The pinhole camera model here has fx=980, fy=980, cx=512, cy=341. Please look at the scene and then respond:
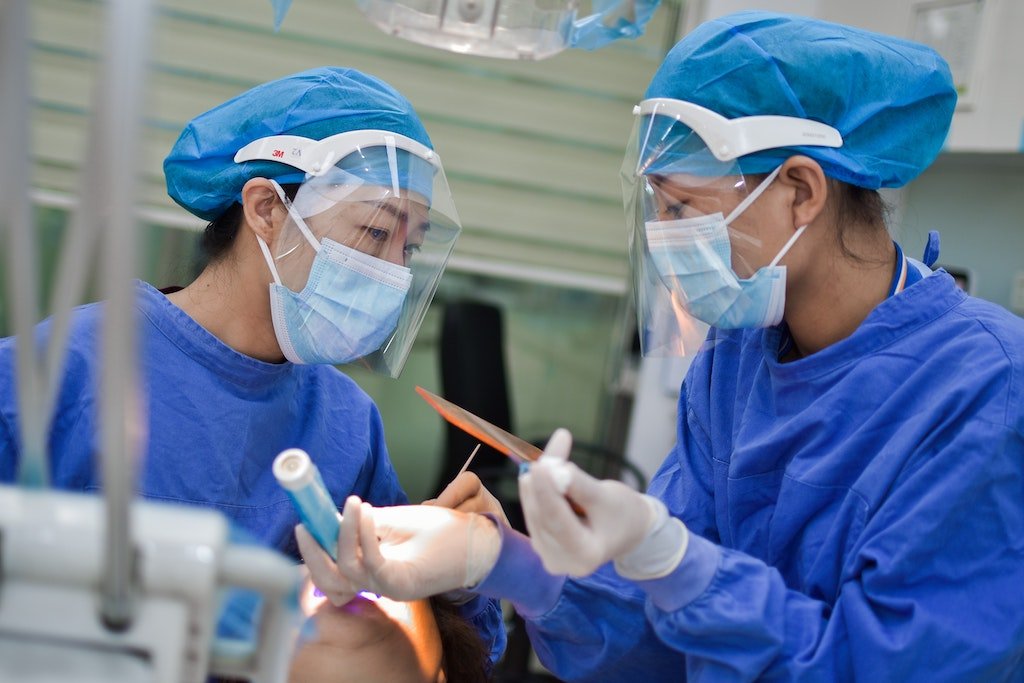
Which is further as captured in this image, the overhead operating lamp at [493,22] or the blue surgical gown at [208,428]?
the blue surgical gown at [208,428]

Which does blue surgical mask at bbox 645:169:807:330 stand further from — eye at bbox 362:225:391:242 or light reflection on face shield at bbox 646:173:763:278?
eye at bbox 362:225:391:242

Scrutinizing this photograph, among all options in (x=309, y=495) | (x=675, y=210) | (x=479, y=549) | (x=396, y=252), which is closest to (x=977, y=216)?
(x=675, y=210)

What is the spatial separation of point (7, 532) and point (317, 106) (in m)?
0.98

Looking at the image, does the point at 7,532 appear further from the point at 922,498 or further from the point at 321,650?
the point at 922,498

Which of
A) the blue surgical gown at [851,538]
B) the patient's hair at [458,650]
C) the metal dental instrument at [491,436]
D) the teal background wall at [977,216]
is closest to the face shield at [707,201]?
the blue surgical gown at [851,538]

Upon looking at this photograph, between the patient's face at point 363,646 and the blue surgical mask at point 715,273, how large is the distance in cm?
60

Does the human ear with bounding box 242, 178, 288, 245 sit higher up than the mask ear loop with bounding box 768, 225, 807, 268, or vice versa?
the mask ear loop with bounding box 768, 225, 807, 268

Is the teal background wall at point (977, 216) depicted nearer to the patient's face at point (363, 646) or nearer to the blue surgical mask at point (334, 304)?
the blue surgical mask at point (334, 304)

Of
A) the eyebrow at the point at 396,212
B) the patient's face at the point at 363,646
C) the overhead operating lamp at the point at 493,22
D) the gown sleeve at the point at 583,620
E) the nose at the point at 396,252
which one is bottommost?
the patient's face at the point at 363,646

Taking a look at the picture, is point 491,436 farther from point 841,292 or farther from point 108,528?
point 108,528

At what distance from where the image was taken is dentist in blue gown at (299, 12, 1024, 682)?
110cm

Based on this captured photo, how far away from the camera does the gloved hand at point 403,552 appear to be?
3.59 ft

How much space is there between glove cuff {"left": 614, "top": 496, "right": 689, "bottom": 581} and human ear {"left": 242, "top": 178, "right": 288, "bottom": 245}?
0.72 meters

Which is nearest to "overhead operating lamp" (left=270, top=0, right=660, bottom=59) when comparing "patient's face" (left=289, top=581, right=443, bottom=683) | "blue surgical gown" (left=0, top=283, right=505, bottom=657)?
"blue surgical gown" (left=0, top=283, right=505, bottom=657)
